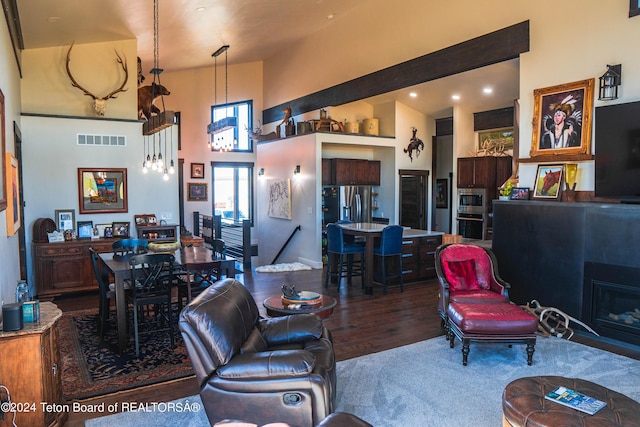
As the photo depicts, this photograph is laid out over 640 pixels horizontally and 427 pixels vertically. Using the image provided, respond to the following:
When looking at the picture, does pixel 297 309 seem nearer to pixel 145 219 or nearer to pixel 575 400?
pixel 575 400

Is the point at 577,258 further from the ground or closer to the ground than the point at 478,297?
further from the ground

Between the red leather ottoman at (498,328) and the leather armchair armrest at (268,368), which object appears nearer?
the leather armchair armrest at (268,368)

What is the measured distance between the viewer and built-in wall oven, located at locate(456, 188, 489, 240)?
8914mm

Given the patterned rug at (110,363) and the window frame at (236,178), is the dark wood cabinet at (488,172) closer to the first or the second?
the window frame at (236,178)

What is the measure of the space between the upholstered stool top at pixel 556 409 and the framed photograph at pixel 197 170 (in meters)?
10.4

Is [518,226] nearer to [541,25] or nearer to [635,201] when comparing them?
[635,201]

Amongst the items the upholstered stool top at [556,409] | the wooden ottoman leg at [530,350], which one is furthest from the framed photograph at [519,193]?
the upholstered stool top at [556,409]

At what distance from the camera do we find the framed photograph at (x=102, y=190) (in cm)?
694

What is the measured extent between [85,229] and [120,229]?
52cm

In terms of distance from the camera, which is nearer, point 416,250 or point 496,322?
point 496,322

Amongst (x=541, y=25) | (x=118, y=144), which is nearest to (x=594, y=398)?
(x=541, y=25)

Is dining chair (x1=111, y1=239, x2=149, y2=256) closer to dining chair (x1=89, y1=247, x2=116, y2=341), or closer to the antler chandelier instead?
dining chair (x1=89, y1=247, x2=116, y2=341)

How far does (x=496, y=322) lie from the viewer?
3.88 meters

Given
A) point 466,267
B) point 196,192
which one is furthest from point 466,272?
point 196,192
